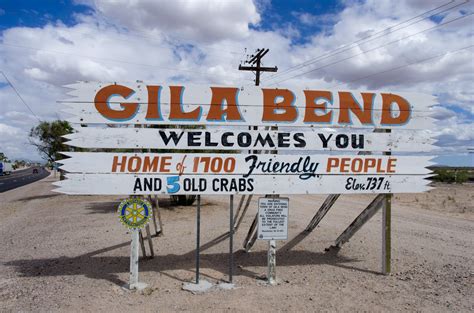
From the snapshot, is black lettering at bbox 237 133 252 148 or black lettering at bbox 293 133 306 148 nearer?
black lettering at bbox 237 133 252 148

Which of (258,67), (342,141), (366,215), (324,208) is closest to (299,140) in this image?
(342,141)

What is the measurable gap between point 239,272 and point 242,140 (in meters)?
2.31

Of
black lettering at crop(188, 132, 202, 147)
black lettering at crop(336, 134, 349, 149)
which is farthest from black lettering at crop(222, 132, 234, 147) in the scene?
black lettering at crop(336, 134, 349, 149)

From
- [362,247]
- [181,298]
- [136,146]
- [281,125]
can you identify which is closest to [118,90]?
[136,146]

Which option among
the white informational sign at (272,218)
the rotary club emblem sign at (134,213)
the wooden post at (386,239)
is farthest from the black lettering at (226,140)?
the wooden post at (386,239)

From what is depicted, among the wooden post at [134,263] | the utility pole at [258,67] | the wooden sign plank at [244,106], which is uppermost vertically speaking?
the utility pole at [258,67]

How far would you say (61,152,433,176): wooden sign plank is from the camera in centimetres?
546

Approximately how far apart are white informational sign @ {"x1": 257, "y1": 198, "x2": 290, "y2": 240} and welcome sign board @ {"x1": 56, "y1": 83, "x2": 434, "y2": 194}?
0.59ft

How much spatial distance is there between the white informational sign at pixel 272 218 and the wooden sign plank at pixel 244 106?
1.30 meters

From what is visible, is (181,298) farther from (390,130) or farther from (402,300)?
(390,130)

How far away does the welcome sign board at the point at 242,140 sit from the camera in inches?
216

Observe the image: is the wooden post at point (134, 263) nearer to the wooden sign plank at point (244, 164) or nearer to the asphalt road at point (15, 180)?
the wooden sign plank at point (244, 164)

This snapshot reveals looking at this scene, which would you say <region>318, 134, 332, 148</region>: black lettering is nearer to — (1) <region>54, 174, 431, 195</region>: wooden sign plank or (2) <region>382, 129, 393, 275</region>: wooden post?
(1) <region>54, 174, 431, 195</region>: wooden sign plank

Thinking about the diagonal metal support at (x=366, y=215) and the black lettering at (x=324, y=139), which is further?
the diagonal metal support at (x=366, y=215)
